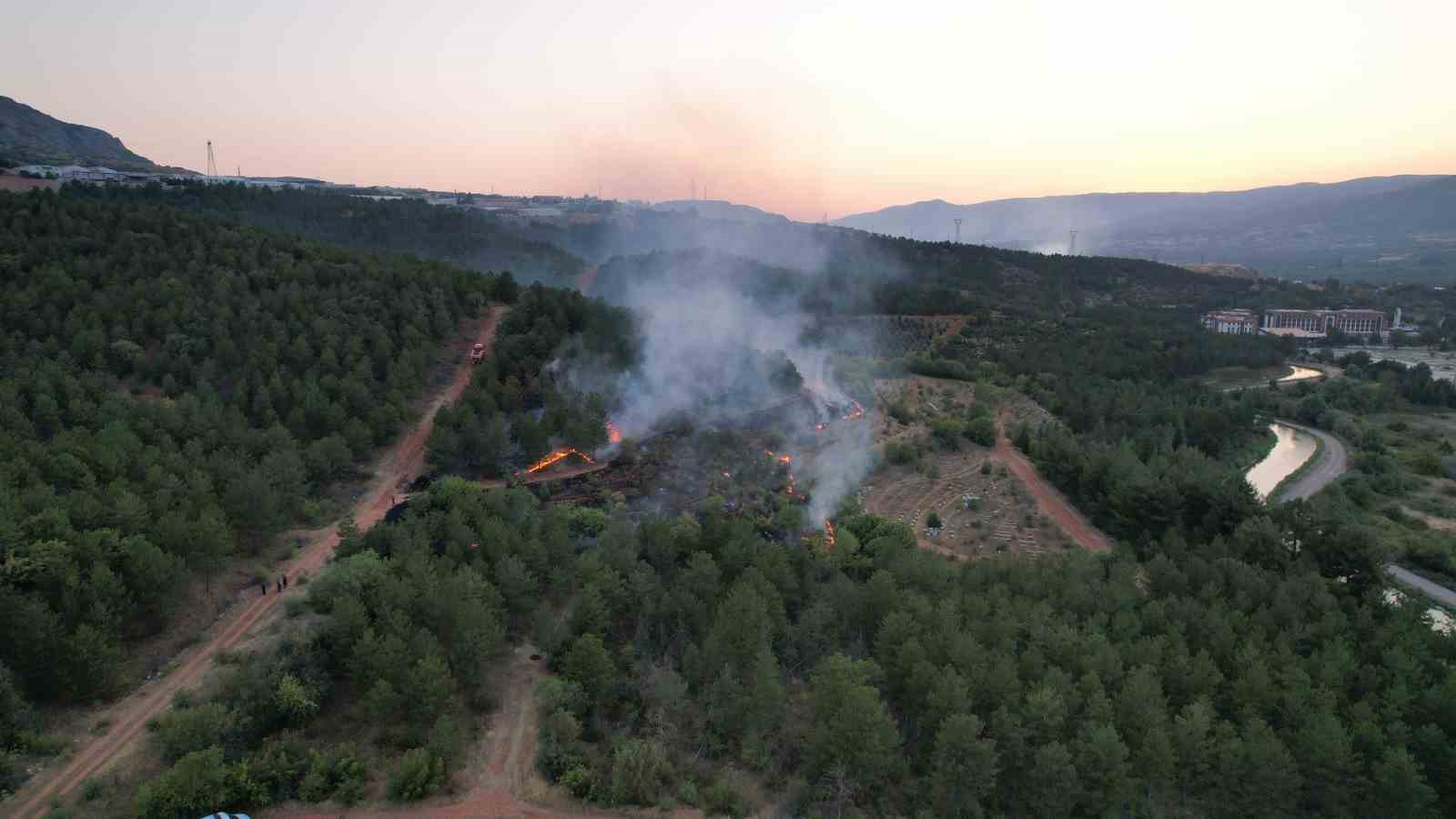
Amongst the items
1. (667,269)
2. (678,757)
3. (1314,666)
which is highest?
(667,269)

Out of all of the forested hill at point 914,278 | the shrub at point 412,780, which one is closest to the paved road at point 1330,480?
the forested hill at point 914,278

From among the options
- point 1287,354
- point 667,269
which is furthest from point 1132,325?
point 667,269

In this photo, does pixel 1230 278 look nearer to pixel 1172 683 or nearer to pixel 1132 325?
pixel 1132 325

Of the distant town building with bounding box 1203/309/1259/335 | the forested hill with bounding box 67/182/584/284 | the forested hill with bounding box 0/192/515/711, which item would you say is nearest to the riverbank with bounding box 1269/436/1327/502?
the distant town building with bounding box 1203/309/1259/335

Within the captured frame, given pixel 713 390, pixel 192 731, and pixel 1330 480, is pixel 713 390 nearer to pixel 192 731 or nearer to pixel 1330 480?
pixel 192 731

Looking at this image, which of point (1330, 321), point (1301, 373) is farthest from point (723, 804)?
point (1330, 321)

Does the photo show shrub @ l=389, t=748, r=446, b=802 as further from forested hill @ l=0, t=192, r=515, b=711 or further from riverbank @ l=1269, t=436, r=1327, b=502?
riverbank @ l=1269, t=436, r=1327, b=502

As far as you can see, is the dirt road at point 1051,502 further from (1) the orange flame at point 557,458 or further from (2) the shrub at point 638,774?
(2) the shrub at point 638,774
